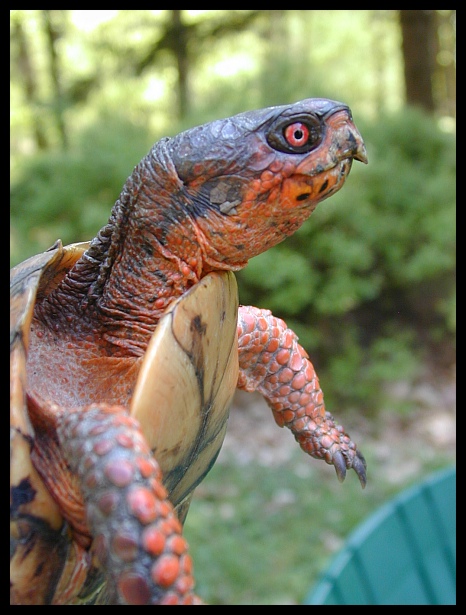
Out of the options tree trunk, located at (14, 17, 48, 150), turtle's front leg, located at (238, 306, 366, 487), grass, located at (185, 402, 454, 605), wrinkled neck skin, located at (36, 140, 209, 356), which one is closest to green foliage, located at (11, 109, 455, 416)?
grass, located at (185, 402, 454, 605)

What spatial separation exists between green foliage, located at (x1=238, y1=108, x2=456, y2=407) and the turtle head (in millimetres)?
2227

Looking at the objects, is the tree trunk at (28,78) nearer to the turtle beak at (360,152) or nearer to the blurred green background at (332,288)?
the blurred green background at (332,288)

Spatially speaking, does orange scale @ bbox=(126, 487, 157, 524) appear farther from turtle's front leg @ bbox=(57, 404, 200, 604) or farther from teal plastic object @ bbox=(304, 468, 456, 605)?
teal plastic object @ bbox=(304, 468, 456, 605)

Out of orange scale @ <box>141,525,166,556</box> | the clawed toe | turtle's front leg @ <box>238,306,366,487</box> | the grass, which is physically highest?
orange scale @ <box>141,525,166,556</box>

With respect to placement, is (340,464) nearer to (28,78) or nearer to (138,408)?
(138,408)

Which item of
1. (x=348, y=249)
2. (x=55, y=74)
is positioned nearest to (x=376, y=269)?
(x=348, y=249)

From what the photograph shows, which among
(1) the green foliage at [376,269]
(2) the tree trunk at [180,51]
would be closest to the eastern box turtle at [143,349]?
(1) the green foliage at [376,269]

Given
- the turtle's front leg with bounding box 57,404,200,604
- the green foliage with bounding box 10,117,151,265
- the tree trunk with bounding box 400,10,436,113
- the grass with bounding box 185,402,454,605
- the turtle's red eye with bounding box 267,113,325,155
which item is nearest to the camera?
the turtle's front leg with bounding box 57,404,200,604

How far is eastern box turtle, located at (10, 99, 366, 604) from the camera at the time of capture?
2.01ft

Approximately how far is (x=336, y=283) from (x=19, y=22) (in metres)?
3.82

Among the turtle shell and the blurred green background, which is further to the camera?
the blurred green background
